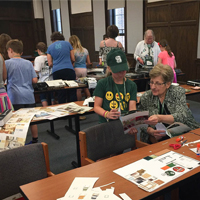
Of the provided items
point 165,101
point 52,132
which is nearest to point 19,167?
point 165,101

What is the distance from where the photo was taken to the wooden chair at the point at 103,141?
181cm

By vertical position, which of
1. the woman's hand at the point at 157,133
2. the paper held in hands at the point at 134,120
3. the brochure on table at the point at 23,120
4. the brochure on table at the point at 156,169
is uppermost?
the paper held in hands at the point at 134,120

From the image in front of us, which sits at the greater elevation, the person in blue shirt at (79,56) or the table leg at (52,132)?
the person in blue shirt at (79,56)

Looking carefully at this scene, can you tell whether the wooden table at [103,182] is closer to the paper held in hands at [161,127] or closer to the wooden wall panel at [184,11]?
the paper held in hands at [161,127]

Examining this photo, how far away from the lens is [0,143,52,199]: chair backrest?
4.92 feet

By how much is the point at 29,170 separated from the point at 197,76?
510 centimetres

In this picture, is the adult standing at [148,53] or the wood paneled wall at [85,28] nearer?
the adult standing at [148,53]

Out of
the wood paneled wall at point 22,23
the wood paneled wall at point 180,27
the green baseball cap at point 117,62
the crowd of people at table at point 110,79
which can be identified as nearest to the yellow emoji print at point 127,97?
the crowd of people at table at point 110,79

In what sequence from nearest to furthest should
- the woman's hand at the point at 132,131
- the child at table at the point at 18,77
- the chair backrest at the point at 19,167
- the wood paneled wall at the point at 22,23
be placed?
1. the chair backrest at the point at 19,167
2. the woman's hand at the point at 132,131
3. the child at table at the point at 18,77
4. the wood paneled wall at the point at 22,23

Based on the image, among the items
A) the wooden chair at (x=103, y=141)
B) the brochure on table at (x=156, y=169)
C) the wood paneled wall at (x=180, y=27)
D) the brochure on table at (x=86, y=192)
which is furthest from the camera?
the wood paneled wall at (x=180, y=27)

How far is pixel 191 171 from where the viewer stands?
1.41 meters

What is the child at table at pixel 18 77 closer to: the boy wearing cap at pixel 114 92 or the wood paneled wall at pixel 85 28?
the boy wearing cap at pixel 114 92

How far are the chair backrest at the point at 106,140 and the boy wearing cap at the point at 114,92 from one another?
0.60ft

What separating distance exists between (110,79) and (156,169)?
1.01 m
